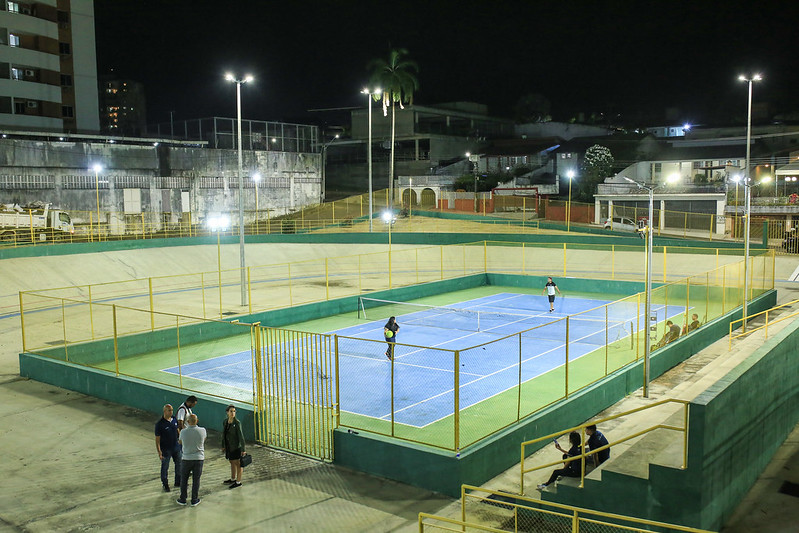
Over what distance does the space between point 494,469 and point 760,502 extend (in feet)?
15.7

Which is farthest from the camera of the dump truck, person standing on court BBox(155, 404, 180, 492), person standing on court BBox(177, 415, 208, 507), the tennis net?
the dump truck

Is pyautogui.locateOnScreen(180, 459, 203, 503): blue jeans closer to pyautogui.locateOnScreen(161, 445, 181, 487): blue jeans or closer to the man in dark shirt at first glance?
pyautogui.locateOnScreen(161, 445, 181, 487): blue jeans

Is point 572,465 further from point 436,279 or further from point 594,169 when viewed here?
point 594,169

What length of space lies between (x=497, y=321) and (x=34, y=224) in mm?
29899

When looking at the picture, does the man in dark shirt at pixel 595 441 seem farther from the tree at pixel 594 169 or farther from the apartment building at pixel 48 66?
the apartment building at pixel 48 66

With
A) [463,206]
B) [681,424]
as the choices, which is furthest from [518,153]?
[681,424]

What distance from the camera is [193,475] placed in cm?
1145

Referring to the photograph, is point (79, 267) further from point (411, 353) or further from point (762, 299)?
point (762, 299)

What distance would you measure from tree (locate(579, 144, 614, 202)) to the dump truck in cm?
4872

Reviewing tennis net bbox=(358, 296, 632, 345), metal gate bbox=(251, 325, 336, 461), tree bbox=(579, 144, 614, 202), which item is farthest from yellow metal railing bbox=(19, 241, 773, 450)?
tree bbox=(579, 144, 614, 202)

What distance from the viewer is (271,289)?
37438mm

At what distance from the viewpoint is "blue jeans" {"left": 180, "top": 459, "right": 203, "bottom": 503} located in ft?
37.6

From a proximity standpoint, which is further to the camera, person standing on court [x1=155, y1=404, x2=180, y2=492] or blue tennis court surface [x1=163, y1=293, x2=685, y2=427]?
blue tennis court surface [x1=163, y1=293, x2=685, y2=427]

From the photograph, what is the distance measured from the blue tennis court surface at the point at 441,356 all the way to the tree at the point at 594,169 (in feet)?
129
